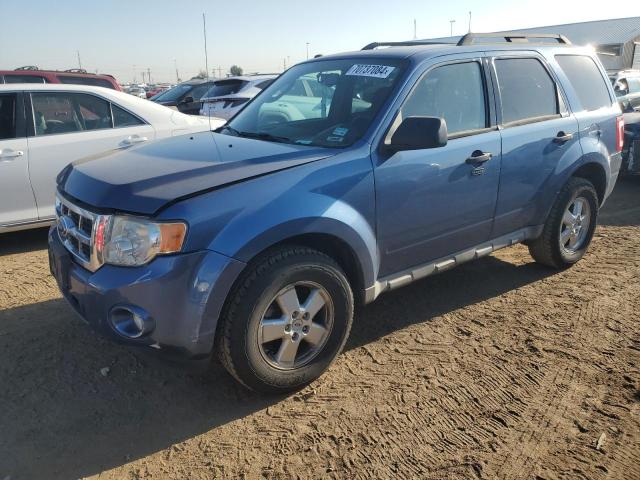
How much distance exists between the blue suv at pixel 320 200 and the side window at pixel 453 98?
12mm

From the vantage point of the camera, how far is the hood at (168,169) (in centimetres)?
266

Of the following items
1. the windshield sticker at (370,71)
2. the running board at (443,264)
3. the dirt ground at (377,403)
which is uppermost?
the windshield sticker at (370,71)

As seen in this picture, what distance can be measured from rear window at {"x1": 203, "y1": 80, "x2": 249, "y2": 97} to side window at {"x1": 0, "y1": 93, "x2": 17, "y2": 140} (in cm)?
491

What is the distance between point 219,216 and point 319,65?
199cm

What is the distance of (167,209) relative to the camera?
8.39ft

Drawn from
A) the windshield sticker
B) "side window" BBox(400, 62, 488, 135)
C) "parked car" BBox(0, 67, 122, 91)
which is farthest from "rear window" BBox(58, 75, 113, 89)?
"side window" BBox(400, 62, 488, 135)

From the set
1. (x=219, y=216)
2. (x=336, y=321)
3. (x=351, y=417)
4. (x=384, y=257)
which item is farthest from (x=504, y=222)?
(x=219, y=216)

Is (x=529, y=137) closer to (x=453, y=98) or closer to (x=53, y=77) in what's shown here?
(x=453, y=98)

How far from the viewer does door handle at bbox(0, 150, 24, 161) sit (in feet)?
16.7

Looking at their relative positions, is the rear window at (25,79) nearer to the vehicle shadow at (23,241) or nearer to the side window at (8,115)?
the vehicle shadow at (23,241)

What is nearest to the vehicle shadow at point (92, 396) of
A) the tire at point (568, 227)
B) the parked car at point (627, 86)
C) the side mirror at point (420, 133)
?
the tire at point (568, 227)

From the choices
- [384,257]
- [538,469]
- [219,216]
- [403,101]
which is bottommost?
[538,469]

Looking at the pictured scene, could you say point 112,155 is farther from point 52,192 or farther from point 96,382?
point 52,192

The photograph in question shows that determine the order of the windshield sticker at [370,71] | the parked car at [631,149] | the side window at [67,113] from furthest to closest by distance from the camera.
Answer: the parked car at [631,149] → the side window at [67,113] → the windshield sticker at [370,71]
